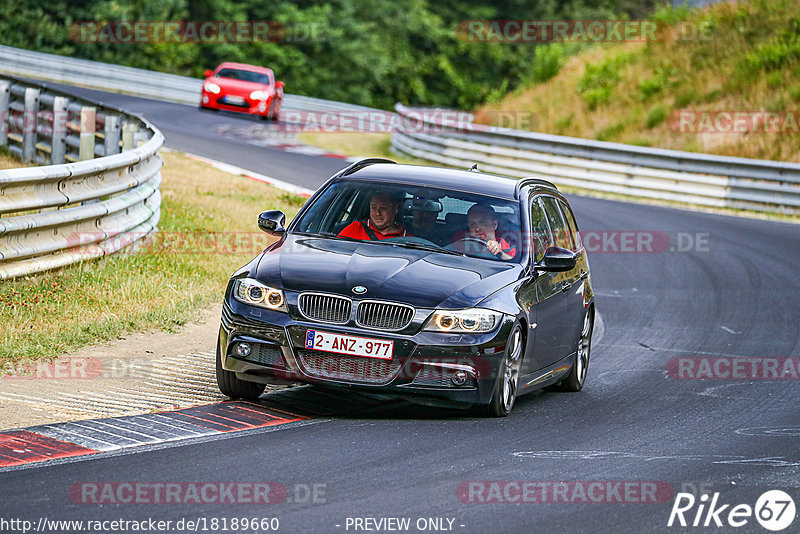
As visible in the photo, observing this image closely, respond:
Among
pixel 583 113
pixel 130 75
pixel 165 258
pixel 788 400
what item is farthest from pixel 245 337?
pixel 130 75

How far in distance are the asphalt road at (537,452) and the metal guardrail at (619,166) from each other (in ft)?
40.7

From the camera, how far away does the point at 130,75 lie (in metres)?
43.2

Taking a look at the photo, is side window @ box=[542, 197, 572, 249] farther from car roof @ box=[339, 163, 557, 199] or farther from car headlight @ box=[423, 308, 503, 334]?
car headlight @ box=[423, 308, 503, 334]

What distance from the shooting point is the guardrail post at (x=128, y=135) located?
1648 cm

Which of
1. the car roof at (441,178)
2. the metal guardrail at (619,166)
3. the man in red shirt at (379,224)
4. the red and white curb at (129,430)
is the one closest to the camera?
the red and white curb at (129,430)

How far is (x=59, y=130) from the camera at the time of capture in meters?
18.0

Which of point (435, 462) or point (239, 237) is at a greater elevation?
point (435, 462)

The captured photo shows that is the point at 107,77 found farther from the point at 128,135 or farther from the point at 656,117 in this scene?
the point at 128,135

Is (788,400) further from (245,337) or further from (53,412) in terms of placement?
(53,412)

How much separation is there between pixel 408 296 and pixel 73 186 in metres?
4.85

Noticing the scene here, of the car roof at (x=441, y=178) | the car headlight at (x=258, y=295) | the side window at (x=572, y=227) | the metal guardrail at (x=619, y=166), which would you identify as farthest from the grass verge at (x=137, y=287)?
the metal guardrail at (x=619, y=166)

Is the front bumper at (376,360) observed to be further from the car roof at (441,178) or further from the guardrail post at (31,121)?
the guardrail post at (31,121)

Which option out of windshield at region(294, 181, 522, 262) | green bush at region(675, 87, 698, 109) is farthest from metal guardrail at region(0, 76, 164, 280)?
green bush at region(675, 87, 698, 109)

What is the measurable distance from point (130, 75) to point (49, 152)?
25133 millimetres
